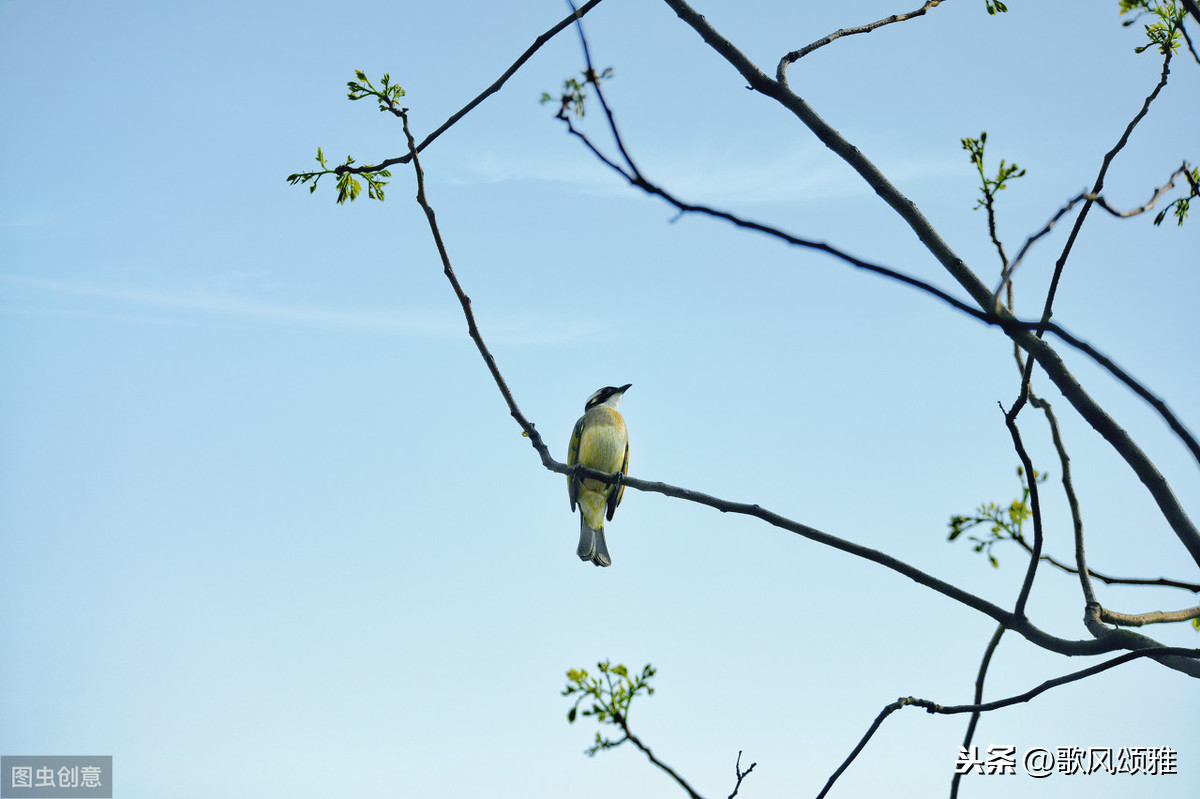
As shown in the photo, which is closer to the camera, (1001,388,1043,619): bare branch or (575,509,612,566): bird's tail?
(1001,388,1043,619): bare branch

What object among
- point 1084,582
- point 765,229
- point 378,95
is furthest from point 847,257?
point 378,95

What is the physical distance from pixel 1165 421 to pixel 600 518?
22.8ft

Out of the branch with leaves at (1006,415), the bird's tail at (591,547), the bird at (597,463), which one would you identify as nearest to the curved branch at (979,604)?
the branch with leaves at (1006,415)

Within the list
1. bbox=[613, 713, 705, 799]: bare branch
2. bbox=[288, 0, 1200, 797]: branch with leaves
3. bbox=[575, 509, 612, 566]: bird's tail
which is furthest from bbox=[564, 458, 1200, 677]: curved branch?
bbox=[575, 509, 612, 566]: bird's tail

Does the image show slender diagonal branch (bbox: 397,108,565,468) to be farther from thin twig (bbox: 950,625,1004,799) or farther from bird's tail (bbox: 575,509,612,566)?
bird's tail (bbox: 575,509,612,566)

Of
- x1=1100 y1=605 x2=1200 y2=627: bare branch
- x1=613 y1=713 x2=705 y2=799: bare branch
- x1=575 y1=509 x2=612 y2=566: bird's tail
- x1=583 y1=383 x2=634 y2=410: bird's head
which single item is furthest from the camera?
x1=583 y1=383 x2=634 y2=410: bird's head

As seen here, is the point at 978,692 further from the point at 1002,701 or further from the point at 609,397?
the point at 609,397

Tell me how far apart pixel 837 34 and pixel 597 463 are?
20.7 ft

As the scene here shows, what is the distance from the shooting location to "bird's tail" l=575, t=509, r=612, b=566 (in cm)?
873

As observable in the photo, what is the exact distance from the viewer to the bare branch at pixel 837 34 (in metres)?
3.42

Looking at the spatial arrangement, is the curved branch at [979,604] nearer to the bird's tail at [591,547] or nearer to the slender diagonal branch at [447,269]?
the slender diagonal branch at [447,269]

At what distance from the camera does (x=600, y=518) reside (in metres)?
8.98

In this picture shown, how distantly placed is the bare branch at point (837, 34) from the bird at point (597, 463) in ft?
16.9

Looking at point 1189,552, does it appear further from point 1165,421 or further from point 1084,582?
point 1165,421
